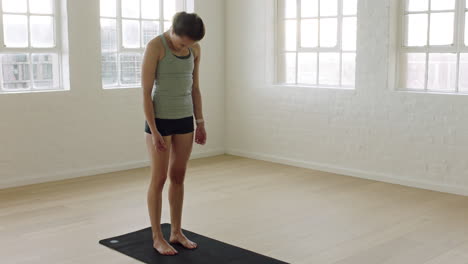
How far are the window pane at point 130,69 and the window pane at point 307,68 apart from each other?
75.4 inches

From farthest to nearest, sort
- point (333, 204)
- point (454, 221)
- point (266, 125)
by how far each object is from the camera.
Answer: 1. point (266, 125)
2. point (333, 204)
3. point (454, 221)

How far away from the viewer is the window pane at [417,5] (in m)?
5.73

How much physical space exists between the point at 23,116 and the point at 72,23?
3.60 ft

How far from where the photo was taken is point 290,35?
7.02m

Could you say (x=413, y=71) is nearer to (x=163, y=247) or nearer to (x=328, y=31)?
(x=328, y=31)

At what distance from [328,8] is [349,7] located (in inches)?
11.0

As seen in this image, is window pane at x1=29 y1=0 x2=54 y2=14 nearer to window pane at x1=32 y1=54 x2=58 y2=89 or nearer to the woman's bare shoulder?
window pane at x1=32 y1=54 x2=58 y2=89

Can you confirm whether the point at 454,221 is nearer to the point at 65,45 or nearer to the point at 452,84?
the point at 452,84

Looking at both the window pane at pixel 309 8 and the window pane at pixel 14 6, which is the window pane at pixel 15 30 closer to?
the window pane at pixel 14 6

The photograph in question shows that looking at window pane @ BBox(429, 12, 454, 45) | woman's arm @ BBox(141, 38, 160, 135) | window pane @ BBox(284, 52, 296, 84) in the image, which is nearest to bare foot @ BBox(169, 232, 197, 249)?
woman's arm @ BBox(141, 38, 160, 135)

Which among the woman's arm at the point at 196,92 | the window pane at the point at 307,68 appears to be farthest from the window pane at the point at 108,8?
the woman's arm at the point at 196,92

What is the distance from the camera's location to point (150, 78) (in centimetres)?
355

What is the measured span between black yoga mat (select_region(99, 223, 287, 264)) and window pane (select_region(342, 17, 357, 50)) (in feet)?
10.2

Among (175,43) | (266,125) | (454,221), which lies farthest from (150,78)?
(266,125)
